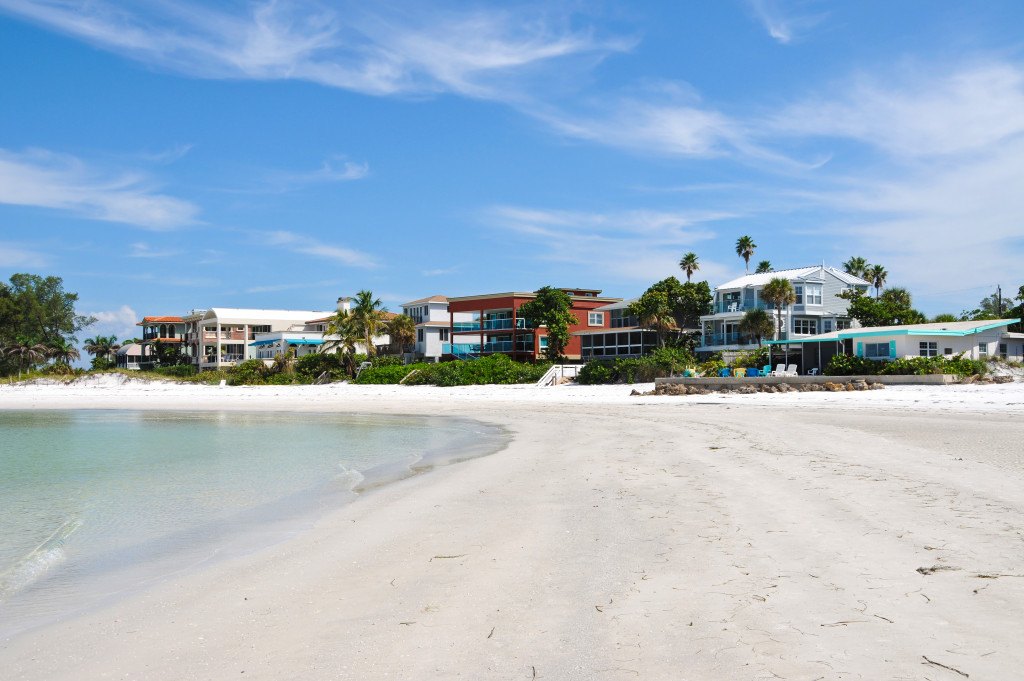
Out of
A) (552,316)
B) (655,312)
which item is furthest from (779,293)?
(552,316)

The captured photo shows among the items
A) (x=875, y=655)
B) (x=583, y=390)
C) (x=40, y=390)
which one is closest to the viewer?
(x=875, y=655)

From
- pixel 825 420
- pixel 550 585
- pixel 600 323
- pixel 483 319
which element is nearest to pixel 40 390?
pixel 483 319

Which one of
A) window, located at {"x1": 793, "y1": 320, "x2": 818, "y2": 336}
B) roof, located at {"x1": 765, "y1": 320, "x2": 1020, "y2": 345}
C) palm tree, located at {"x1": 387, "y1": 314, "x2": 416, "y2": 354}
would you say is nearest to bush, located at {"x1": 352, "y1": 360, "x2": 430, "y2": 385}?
palm tree, located at {"x1": 387, "y1": 314, "x2": 416, "y2": 354}

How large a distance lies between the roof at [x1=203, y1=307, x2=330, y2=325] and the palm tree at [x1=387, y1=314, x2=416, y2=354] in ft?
66.8

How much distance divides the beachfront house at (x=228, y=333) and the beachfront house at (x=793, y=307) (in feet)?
147

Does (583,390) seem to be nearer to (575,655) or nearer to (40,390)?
(575,655)

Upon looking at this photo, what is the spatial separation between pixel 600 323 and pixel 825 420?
40.9 m

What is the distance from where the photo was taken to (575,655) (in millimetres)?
3928

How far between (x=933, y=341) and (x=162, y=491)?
109 feet

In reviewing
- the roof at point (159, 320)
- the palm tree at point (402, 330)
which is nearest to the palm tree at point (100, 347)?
the roof at point (159, 320)

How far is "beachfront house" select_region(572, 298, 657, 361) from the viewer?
2051 inches

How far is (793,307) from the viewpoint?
48062mm

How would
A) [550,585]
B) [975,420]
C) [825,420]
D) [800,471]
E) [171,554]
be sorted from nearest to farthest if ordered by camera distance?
[550,585], [171,554], [800,471], [975,420], [825,420]

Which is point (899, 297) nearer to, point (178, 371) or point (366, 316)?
point (366, 316)
